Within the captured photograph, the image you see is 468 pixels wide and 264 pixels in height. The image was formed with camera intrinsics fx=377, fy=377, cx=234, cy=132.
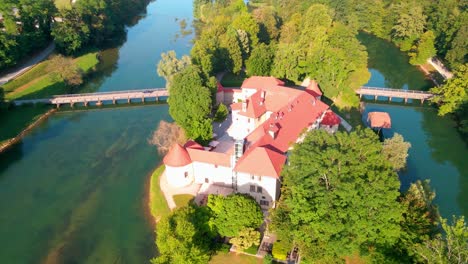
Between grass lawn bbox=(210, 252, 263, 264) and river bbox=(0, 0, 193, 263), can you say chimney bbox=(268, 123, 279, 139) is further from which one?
river bbox=(0, 0, 193, 263)

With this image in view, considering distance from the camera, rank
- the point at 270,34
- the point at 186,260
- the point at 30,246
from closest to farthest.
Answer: the point at 186,260 → the point at 30,246 → the point at 270,34

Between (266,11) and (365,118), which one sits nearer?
(365,118)

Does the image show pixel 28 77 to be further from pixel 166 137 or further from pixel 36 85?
pixel 166 137

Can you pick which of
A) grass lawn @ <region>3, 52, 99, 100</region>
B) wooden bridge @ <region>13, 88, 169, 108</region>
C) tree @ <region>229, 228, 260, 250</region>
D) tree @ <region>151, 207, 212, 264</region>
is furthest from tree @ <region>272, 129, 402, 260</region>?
grass lawn @ <region>3, 52, 99, 100</region>

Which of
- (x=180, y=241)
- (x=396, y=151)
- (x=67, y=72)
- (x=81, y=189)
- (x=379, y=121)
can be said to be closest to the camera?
(x=180, y=241)

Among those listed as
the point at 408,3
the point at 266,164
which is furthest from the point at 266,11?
the point at 266,164

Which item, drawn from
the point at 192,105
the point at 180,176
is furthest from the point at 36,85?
the point at 180,176

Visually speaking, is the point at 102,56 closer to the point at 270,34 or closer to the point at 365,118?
the point at 270,34
